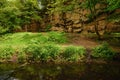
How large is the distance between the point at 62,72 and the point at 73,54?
375 cm

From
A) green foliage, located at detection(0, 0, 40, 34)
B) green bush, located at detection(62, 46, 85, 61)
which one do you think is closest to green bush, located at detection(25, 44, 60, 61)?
green bush, located at detection(62, 46, 85, 61)

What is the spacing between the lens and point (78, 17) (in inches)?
1281

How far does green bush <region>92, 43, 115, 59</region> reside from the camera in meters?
19.6

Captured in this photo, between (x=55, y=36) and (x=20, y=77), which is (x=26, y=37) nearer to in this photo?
(x=55, y=36)

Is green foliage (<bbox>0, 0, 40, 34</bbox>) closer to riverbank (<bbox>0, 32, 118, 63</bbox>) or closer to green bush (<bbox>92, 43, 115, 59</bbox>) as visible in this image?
riverbank (<bbox>0, 32, 118, 63</bbox>)

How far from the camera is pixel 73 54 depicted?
20.0 m

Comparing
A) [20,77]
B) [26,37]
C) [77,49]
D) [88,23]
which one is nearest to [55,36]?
[26,37]

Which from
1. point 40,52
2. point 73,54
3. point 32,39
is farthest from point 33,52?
point 32,39

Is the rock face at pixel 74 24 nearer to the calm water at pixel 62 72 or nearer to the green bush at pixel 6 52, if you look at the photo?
the green bush at pixel 6 52

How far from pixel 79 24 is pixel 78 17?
95 cm

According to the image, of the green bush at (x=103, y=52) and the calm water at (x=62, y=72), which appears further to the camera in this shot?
the green bush at (x=103, y=52)

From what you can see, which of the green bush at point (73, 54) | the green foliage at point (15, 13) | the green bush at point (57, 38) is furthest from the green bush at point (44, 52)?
the green foliage at point (15, 13)

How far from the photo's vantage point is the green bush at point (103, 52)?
19.6 m

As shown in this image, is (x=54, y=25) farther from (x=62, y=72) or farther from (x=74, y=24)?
(x=62, y=72)
